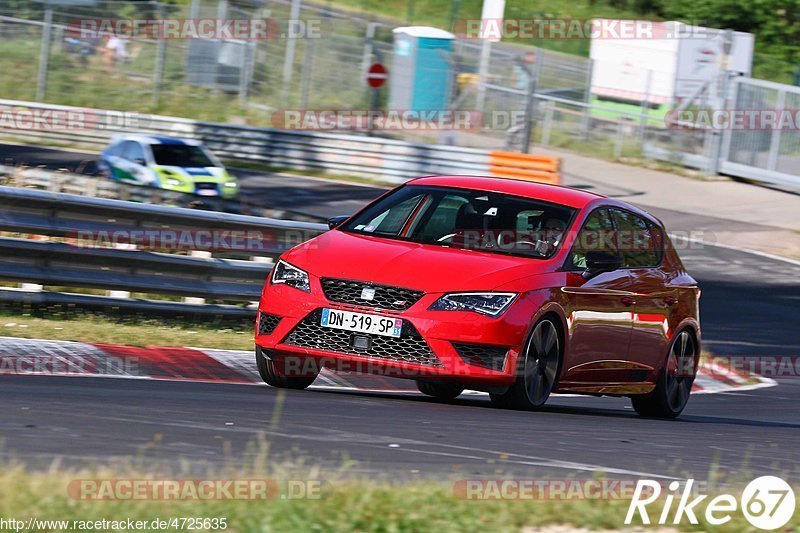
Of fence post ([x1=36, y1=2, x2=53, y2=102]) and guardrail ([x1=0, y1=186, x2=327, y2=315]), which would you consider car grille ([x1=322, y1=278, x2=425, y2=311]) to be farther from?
fence post ([x1=36, y1=2, x2=53, y2=102])

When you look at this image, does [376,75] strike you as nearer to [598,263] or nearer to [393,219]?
[393,219]

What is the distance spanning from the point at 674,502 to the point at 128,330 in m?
6.21

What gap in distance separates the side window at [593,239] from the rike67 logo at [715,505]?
9.40 feet

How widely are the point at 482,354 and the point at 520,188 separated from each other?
1.67m

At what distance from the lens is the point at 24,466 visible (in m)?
5.09

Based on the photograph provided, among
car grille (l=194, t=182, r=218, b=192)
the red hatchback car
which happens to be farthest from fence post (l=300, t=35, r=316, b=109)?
the red hatchback car

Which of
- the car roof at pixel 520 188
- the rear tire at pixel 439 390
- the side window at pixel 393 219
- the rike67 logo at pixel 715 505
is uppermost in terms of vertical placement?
the car roof at pixel 520 188

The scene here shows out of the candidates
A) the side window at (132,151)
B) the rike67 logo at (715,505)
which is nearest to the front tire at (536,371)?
the rike67 logo at (715,505)

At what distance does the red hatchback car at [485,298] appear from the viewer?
25.6ft

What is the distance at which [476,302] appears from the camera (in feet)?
25.7

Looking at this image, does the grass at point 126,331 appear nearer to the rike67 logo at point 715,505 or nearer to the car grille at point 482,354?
the car grille at point 482,354

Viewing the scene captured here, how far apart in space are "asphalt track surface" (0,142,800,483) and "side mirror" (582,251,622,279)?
0.93m

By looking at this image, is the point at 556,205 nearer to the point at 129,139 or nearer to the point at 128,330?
the point at 128,330

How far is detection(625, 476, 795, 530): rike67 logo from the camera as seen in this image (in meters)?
5.18
